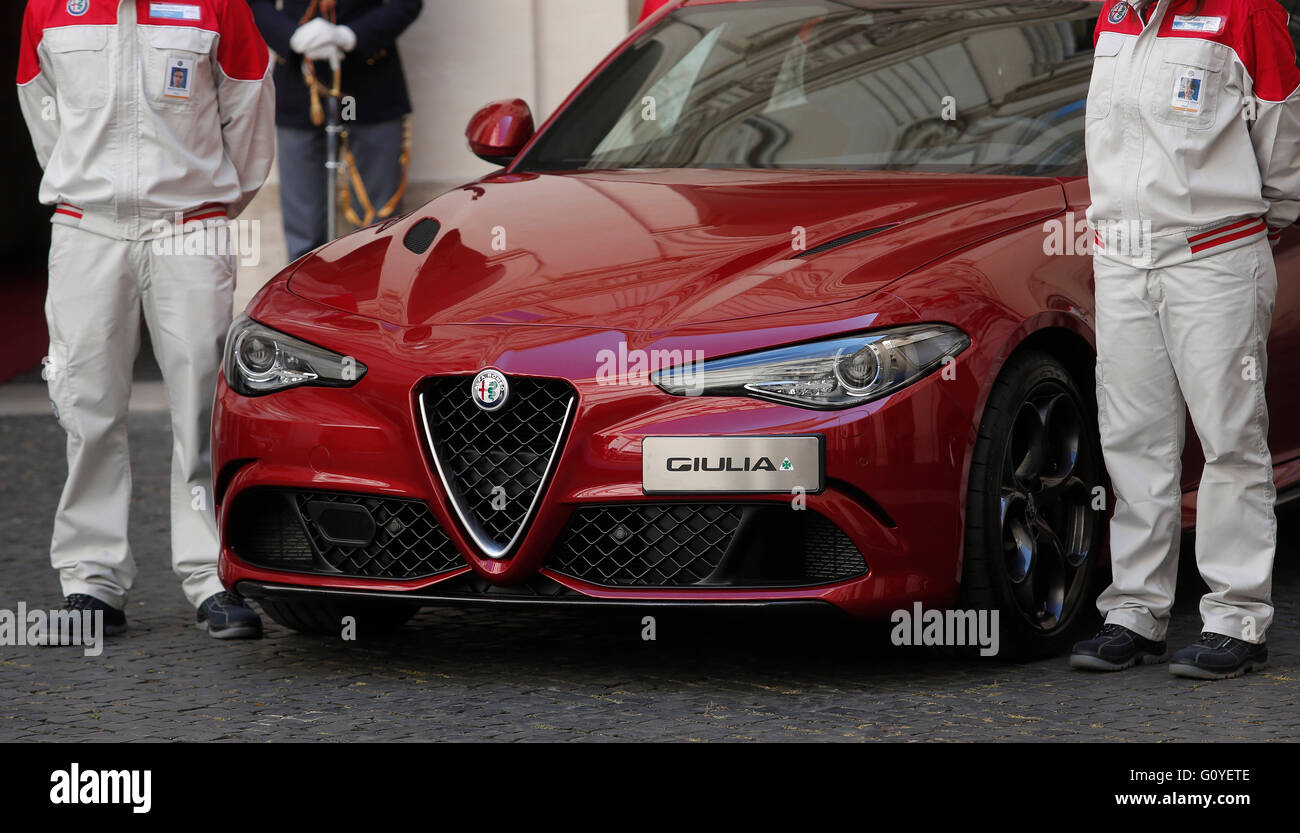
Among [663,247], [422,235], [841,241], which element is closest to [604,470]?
[663,247]

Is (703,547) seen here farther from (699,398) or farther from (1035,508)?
(1035,508)

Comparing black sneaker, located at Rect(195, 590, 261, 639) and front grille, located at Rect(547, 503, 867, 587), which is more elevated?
front grille, located at Rect(547, 503, 867, 587)

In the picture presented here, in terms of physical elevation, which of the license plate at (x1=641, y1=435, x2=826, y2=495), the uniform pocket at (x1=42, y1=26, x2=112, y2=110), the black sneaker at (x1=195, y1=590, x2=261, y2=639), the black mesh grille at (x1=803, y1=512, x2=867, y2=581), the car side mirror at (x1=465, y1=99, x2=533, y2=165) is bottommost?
the black sneaker at (x1=195, y1=590, x2=261, y2=639)

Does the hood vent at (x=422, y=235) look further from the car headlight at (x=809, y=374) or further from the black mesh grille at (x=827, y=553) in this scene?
the black mesh grille at (x=827, y=553)

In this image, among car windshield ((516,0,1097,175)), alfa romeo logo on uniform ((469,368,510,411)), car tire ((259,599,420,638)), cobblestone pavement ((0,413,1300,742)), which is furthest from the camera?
car windshield ((516,0,1097,175))

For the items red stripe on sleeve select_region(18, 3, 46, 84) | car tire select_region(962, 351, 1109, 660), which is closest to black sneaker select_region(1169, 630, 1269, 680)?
car tire select_region(962, 351, 1109, 660)

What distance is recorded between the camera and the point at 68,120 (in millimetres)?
5520

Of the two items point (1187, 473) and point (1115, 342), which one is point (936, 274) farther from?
point (1187, 473)

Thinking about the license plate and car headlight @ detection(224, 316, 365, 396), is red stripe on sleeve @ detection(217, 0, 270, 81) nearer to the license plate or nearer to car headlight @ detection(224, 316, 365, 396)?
car headlight @ detection(224, 316, 365, 396)

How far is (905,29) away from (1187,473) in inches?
59.6

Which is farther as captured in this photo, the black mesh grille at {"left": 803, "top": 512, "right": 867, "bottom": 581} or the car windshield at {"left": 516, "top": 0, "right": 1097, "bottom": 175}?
the car windshield at {"left": 516, "top": 0, "right": 1097, "bottom": 175}

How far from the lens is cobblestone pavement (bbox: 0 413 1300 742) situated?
4418mm

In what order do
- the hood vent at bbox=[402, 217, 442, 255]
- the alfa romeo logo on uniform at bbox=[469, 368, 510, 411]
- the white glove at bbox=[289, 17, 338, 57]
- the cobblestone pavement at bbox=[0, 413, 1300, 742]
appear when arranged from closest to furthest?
the cobblestone pavement at bbox=[0, 413, 1300, 742]
the alfa romeo logo on uniform at bbox=[469, 368, 510, 411]
the hood vent at bbox=[402, 217, 442, 255]
the white glove at bbox=[289, 17, 338, 57]
